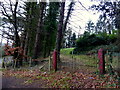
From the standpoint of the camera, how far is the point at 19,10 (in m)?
10.2

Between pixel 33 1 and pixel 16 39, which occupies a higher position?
pixel 33 1

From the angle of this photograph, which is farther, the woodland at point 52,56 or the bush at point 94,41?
the bush at point 94,41

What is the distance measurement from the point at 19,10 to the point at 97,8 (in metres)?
8.12

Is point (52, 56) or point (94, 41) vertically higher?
point (94, 41)

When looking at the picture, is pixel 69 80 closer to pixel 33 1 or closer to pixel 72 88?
pixel 72 88

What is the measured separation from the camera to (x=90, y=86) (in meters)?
3.63

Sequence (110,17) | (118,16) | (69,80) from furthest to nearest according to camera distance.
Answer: (110,17) < (118,16) < (69,80)

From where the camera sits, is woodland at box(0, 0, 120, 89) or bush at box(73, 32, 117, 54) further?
bush at box(73, 32, 117, 54)

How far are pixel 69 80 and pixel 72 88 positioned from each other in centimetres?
68

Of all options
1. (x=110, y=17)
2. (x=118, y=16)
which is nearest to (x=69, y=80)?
(x=118, y=16)

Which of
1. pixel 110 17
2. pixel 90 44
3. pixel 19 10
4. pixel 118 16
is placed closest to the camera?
pixel 118 16

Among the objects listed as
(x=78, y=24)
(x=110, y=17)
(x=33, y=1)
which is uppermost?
(x=33, y=1)

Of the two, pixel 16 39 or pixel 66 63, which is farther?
pixel 16 39

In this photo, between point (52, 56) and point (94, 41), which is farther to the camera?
point (94, 41)
